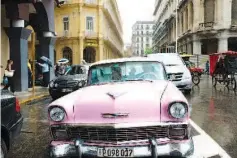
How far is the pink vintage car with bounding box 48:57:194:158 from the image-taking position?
14.0ft

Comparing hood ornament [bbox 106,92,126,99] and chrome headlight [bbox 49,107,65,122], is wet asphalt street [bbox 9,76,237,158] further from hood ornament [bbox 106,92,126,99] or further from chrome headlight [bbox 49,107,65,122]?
hood ornament [bbox 106,92,126,99]

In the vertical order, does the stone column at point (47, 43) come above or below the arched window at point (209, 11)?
below

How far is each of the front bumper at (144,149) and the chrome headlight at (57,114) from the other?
317 millimetres

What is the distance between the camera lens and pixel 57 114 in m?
4.59

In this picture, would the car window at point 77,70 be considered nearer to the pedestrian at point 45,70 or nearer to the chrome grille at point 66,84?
the chrome grille at point 66,84

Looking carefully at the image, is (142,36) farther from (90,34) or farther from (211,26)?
(90,34)

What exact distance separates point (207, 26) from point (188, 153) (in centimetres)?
4271

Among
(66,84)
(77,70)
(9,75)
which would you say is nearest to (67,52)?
(77,70)

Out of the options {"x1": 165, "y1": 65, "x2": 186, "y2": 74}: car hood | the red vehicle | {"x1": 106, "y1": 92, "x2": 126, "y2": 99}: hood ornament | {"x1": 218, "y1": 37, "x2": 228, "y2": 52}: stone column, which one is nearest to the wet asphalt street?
{"x1": 106, "y1": 92, "x2": 126, "y2": 99}: hood ornament

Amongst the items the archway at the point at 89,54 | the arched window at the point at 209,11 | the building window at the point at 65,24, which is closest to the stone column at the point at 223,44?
the arched window at the point at 209,11

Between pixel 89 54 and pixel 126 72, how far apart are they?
42023 mm

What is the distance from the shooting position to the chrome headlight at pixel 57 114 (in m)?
4.55

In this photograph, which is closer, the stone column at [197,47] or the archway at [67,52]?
the archway at [67,52]

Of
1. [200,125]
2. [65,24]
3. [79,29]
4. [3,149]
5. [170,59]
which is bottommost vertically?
[200,125]
